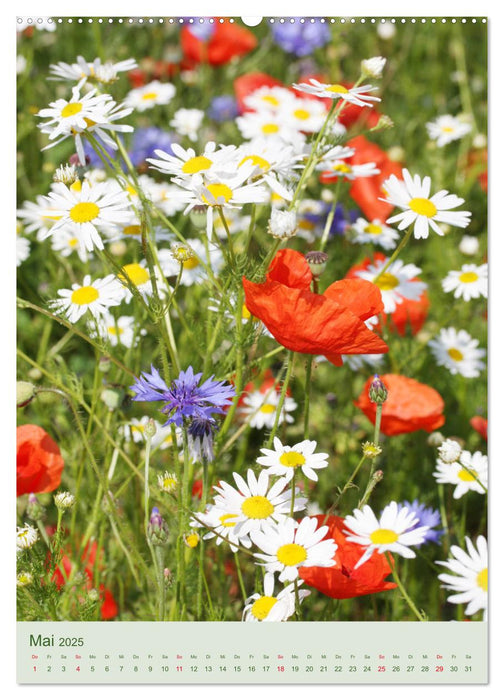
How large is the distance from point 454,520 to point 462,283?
0.25m

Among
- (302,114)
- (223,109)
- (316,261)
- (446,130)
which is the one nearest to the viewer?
(316,261)

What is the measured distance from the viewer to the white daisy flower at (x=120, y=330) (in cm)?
80

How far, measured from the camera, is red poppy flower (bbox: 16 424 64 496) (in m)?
0.74

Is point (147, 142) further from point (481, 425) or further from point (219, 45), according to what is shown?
point (481, 425)

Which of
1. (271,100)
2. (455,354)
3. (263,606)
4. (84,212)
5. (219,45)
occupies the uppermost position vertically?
(219,45)

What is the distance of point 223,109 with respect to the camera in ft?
4.23

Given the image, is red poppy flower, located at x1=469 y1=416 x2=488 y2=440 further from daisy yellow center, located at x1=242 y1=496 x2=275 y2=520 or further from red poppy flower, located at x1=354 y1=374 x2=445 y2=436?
daisy yellow center, located at x1=242 y1=496 x2=275 y2=520

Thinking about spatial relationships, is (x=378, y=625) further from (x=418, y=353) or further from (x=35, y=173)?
(x=35, y=173)

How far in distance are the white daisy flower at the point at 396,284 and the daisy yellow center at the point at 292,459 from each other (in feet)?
0.86

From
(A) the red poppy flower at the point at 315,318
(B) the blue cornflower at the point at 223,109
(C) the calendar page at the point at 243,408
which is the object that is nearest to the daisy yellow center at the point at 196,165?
(C) the calendar page at the point at 243,408

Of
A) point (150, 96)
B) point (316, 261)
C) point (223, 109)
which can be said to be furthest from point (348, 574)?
point (223, 109)

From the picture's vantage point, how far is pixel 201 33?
1.19 m

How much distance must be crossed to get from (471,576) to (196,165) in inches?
16.0
